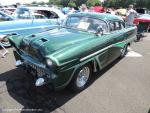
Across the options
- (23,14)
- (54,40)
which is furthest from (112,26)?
(23,14)

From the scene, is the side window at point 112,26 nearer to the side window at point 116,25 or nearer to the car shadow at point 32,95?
A: the side window at point 116,25

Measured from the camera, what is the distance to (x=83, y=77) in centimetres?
446

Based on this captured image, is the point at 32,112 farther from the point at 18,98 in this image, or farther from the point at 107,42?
the point at 107,42

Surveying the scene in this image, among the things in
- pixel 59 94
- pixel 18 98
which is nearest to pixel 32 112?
pixel 18 98

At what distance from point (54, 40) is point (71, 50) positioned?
1.70 ft

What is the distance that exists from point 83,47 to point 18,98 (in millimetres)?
1682

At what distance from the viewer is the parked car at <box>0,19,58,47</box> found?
7012mm

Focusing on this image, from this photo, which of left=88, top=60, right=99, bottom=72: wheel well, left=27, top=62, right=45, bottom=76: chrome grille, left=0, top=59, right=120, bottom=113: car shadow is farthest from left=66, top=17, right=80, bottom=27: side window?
left=27, top=62, right=45, bottom=76: chrome grille

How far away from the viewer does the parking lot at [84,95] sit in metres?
3.73

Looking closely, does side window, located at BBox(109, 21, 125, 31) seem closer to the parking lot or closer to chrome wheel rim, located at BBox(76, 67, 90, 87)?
the parking lot

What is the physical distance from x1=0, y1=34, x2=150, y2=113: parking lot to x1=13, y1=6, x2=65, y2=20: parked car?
10.5ft

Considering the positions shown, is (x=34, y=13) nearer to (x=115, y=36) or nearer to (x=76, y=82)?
(x=115, y=36)

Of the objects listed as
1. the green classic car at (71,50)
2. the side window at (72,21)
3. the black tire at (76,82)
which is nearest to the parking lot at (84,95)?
the black tire at (76,82)

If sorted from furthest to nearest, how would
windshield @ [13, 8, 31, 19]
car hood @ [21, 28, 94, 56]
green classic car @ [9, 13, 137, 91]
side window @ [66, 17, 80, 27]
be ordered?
windshield @ [13, 8, 31, 19]
side window @ [66, 17, 80, 27]
car hood @ [21, 28, 94, 56]
green classic car @ [9, 13, 137, 91]
